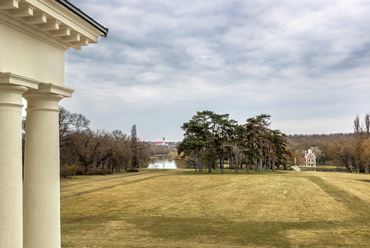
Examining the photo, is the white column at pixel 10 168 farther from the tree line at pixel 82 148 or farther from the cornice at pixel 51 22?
the tree line at pixel 82 148

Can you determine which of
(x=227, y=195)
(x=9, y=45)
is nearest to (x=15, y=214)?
(x=9, y=45)

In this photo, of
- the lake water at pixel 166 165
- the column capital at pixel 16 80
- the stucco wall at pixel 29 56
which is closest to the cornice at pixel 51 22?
the stucco wall at pixel 29 56

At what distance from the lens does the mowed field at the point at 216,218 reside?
16.2 meters

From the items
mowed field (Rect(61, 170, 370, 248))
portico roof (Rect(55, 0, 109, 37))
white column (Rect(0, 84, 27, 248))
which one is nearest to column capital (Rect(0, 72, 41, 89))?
white column (Rect(0, 84, 27, 248))

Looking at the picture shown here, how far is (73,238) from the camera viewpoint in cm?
1617

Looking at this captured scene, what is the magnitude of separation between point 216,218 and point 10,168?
18112mm

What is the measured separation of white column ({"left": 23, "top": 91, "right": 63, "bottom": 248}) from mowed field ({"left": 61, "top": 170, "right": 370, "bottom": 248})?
8972mm

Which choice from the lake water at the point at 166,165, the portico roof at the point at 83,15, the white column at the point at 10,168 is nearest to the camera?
the white column at the point at 10,168

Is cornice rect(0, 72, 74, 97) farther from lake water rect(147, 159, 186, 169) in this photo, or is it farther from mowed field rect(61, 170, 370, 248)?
lake water rect(147, 159, 186, 169)

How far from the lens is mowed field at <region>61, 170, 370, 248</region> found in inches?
639

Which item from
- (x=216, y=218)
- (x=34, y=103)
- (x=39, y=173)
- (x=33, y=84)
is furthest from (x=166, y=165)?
(x=33, y=84)

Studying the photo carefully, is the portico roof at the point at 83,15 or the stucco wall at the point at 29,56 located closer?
the stucco wall at the point at 29,56

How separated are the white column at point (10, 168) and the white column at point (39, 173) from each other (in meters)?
0.74

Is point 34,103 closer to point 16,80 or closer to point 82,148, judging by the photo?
point 16,80
